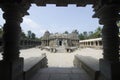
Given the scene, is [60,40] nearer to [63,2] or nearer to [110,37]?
[63,2]

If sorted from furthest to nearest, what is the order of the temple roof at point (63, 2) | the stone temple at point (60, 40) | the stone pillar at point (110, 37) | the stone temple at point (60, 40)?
the stone temple at point (60, 40) → the stone temple at point (60, 40) → the temple roof at point (63, 2) → the stone pillar at point (110, 37)

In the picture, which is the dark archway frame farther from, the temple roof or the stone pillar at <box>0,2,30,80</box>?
the temple roof

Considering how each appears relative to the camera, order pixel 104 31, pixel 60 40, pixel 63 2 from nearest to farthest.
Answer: pixel 104 31
pixel 63 2
pixel 60 40

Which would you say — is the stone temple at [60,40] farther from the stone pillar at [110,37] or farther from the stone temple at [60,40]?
the stone pillar at [110,37]

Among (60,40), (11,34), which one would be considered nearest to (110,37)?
(11,34)

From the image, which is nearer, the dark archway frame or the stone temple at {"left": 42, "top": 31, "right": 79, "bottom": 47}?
the dark archway frame

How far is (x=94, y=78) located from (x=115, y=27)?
189 cm

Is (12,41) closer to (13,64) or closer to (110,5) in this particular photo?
(13,64)

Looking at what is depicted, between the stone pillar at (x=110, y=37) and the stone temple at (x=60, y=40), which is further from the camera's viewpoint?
the stone temple at (x=60, y=40)

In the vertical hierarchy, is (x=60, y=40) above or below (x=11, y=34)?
above

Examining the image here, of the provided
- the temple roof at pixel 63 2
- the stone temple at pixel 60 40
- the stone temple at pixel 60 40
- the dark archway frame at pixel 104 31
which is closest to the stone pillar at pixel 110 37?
the dark archway frame at pixel 104 31

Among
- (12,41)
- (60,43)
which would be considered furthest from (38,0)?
(60,43)

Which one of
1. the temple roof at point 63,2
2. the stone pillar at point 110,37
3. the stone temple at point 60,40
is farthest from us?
the stone temple at point 60,40

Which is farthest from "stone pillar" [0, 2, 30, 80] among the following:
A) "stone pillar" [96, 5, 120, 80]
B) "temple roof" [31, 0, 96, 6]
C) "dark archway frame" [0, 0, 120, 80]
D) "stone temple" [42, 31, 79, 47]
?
"stone temple" [42, 31, 79, 47]
